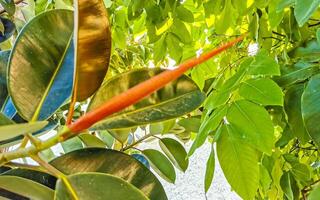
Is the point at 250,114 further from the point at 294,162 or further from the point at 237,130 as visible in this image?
the point at 294,162

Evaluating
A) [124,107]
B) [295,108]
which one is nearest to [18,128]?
[124,107]

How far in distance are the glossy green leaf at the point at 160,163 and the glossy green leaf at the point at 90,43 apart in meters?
0.30

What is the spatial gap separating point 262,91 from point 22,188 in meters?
0.25

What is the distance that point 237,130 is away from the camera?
0.44 metres

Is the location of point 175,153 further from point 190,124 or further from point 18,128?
point 18,128

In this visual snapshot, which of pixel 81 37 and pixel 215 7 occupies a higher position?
pixel 81 37

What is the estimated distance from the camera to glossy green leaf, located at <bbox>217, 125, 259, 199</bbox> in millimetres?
451

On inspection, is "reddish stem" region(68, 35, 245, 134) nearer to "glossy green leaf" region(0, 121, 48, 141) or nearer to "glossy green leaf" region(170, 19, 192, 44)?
"glossy green leaf" region(0, 121, 48, 141)

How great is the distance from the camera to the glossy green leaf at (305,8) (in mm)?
387


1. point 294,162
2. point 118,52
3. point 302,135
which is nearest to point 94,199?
point 302,135

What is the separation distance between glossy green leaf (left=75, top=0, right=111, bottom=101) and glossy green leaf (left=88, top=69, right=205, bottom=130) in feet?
0.07

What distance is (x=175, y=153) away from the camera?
0.60 m

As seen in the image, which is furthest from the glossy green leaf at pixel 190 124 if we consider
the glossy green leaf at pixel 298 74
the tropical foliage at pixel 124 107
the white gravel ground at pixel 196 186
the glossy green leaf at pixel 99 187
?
the white gravel ground at pixel 196 186

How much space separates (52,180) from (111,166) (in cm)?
5
